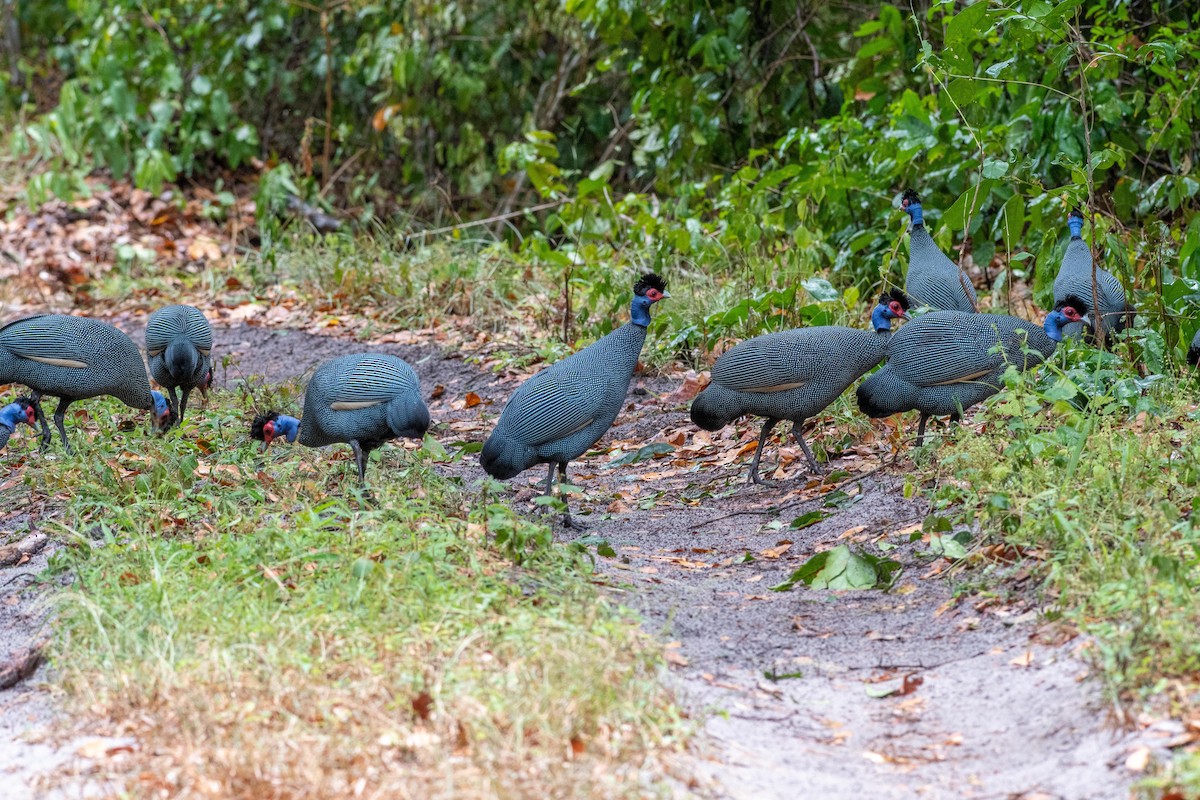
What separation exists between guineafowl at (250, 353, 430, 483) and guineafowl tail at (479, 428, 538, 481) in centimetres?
27

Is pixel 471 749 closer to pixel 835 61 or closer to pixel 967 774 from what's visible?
pixel 967 774

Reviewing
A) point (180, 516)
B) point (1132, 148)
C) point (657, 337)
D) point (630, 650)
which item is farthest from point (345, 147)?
point (630, 650)

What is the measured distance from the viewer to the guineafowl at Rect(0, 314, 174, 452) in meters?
6.12

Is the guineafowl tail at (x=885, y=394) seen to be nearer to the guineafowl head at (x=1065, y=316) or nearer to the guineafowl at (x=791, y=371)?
the guineafowl at (x=791, y=371)

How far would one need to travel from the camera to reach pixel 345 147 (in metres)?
13.0

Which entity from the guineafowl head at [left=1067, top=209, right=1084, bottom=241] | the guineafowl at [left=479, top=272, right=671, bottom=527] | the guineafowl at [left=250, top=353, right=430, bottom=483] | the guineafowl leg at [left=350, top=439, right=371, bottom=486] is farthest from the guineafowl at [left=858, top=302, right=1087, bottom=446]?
the guineafowl leg at [left=350, top=439, right=371, bottom=486]

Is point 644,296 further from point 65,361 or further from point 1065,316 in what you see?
point 65,361

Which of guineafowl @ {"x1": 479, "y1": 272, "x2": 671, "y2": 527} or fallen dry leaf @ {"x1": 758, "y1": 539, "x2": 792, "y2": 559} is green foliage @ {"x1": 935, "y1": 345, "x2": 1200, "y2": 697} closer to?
fallen dry leaf @ {"x1": 758, "y1": 539, "x2": 792, "y2": 559}

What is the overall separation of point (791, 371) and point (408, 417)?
1.62m

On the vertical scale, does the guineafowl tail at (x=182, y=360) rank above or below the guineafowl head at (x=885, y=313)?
below

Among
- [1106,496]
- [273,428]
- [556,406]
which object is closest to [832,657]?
[1106,496]

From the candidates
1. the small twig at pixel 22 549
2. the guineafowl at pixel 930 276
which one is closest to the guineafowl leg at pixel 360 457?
the small twig at pixel 22 549

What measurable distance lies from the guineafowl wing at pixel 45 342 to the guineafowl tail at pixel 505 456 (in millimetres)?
2218

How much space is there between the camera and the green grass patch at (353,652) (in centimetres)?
296
